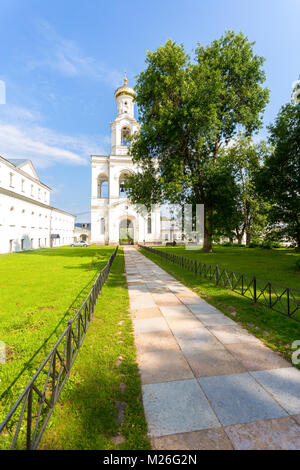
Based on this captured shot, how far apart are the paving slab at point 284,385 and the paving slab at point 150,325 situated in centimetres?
234

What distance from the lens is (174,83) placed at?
17438mm

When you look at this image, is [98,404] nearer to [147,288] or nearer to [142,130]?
[147,288]

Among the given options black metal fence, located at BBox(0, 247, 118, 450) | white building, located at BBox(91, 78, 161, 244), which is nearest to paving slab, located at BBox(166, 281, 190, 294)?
black metal fence, located at BBox(0, 247, 118, 450)

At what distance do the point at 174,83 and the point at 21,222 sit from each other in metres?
25.1

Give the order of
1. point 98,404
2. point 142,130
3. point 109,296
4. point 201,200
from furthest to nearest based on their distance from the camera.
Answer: point 201,200, point 142,130, point 109,296, point 98,404

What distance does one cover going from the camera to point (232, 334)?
4.95 metres

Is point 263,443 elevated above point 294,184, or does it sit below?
below

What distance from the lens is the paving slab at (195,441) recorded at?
2.26 meters

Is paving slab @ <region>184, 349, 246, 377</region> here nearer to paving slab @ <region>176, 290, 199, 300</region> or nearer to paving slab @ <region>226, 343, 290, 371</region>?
paving slab @ <region>226, 343, 290, 371</region>

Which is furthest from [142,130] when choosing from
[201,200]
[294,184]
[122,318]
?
[122,318]

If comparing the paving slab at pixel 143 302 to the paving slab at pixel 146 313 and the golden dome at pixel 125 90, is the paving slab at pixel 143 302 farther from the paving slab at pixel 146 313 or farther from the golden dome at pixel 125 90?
the golden dome at pixel 125 90

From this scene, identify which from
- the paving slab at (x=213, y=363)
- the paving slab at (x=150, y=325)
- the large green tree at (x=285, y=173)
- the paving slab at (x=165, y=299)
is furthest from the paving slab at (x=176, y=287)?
the large green tree at (x=285, y=173)

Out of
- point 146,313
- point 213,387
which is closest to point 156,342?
point 213,387

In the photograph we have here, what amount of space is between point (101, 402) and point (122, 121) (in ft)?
168
